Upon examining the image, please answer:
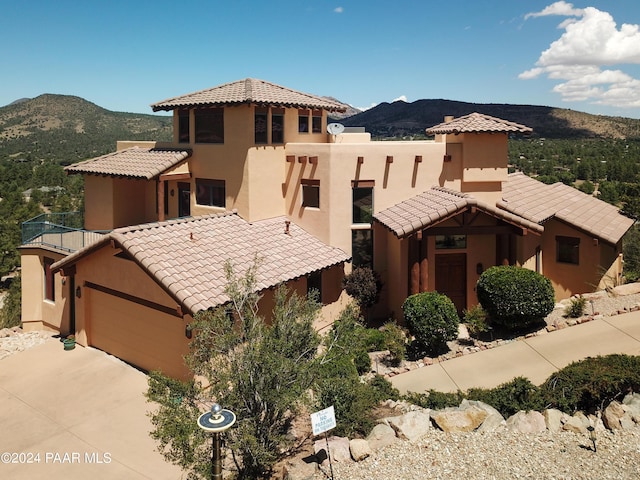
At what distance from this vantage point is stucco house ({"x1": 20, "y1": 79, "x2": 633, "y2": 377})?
1720 cm

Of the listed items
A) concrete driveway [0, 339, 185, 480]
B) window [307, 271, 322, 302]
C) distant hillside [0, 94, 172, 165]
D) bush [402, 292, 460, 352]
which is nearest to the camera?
concrete driveway [0, 339, 185, 480]

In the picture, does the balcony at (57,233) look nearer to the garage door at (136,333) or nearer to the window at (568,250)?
the garage door at (136,333)

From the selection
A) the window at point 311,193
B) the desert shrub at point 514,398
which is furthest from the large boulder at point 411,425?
the window at point 311,193

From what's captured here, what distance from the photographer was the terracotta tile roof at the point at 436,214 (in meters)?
16.9

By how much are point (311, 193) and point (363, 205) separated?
2223mm

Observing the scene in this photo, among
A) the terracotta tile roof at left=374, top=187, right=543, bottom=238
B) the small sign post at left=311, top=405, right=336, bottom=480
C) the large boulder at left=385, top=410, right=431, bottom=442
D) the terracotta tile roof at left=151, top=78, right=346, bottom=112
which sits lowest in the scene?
the large boulder at left=385, top=410, right=431, bottom=442

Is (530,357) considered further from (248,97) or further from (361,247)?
(248,97)

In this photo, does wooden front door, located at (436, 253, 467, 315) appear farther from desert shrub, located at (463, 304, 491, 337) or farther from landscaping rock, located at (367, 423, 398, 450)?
landscaping rock, located at (367, 423, 398, 450)

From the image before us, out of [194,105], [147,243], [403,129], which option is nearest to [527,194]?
[194,105]

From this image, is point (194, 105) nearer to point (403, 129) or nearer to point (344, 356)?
point (344, 356)

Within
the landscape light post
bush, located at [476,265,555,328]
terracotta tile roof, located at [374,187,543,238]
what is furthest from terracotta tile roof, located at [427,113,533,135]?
the landscape light post

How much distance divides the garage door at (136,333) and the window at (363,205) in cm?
877

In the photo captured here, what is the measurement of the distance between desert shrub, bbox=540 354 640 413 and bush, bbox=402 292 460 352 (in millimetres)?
4298

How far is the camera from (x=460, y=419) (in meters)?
9.95
